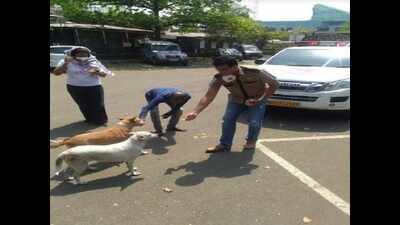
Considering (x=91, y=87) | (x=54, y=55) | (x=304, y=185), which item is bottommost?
(x=304, y=185)

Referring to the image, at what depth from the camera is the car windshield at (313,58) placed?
964 centimetres

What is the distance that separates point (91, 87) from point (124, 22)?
28.7 metres

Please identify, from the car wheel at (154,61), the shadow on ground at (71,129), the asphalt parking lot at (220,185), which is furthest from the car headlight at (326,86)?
the car wheel at (154,61)

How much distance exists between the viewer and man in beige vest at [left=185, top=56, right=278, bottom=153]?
6.32 meters

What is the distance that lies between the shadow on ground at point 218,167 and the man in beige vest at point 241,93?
262 millimetres

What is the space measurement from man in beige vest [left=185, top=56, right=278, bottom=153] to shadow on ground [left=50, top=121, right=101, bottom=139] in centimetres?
258

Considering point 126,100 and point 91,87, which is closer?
point 91,87

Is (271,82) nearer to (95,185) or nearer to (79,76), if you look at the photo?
(95,185)

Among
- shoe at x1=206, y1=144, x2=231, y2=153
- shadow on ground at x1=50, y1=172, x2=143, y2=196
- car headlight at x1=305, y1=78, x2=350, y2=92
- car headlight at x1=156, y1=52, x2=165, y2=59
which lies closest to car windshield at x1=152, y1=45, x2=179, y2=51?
car headlight at x1=156, y1=52, x2=165, y2=59
